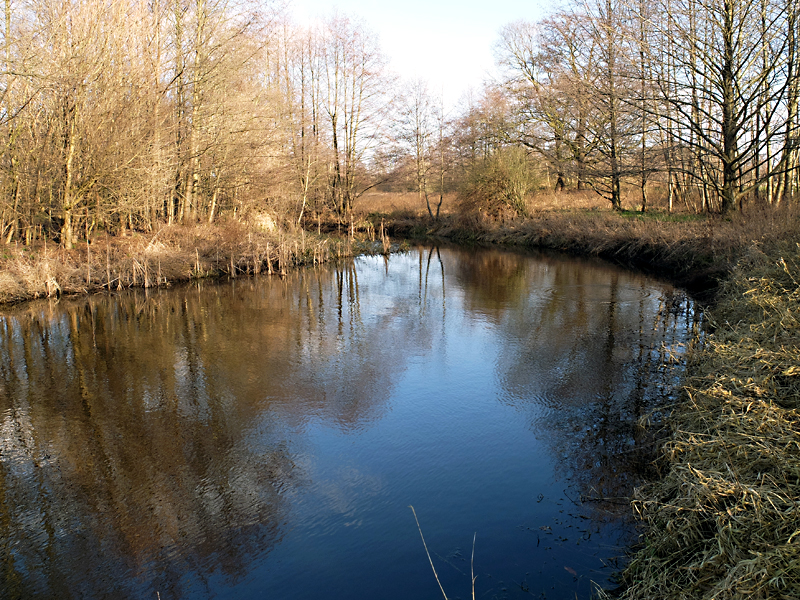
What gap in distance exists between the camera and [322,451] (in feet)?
17.5

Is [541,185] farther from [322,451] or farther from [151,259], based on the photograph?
[322,451]

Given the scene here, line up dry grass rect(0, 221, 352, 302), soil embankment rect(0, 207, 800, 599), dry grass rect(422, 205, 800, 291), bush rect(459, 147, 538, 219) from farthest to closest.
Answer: bush rect(459, 147, 538, 219) → dry grass rect(0, 221, 352, 302) → dry grass rect(422, 205, 800, 291) → soil embankment rect(0, 207, 800, 599)

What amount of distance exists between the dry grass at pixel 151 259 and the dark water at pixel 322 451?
57.6 inches

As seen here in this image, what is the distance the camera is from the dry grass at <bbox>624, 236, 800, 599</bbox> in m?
2.82

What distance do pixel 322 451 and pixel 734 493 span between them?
3389mm

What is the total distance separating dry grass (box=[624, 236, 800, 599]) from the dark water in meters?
0.42

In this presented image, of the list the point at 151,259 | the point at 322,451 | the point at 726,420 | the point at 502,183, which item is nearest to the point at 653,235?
the point at 502,183

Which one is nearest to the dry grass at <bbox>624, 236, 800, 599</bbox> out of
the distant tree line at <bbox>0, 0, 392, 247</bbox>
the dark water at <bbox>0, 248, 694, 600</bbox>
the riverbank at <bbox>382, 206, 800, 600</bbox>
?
the riverbank at <bbox>382, 206, 800, 600</bbox>

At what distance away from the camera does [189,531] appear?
13.3 feet

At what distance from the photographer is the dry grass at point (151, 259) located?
12.0 m

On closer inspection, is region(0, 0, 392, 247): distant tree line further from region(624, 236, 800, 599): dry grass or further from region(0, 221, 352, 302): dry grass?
region(624, 236, 800, 599): dry grass

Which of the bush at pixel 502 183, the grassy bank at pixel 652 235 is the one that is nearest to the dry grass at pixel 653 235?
the grassy bank at pixel 652 235

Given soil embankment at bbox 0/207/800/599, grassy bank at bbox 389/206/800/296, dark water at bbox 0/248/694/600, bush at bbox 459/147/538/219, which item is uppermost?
bush at bbox 459/147/538/219

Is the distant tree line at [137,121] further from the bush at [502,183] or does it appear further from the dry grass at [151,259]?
the bush at [502,183]
